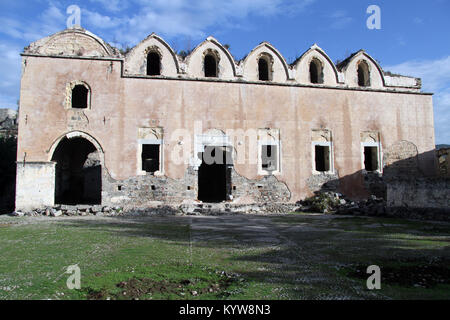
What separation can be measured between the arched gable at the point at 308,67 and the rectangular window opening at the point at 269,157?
12.6 ft

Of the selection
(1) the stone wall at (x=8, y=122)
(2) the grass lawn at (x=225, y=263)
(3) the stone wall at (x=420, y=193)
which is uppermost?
(1) the stone wall at (x=8, y=122)

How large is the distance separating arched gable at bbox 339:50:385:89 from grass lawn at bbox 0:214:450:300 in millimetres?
10880

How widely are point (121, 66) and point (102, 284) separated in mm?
13203

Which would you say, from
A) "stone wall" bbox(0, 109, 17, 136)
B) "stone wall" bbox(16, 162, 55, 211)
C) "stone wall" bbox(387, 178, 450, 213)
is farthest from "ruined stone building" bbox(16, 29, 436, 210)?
"stone wall" bbox(0, 109, 17, 136)

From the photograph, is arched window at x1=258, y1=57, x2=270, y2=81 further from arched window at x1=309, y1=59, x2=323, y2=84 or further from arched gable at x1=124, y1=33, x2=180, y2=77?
arched gable at x1=124, y1=33, x2=180, y2=77

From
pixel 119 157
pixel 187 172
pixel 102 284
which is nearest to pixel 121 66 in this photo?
pixel 119 157

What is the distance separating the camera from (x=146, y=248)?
6340 millimetres

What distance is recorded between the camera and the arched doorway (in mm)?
16747

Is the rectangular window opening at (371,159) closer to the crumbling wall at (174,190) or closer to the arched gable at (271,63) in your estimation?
the crumbling wall at (174,190)

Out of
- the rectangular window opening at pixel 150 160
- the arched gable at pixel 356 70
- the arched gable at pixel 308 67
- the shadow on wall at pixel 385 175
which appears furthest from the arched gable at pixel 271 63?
the rectangular window opening at pixel 150 160

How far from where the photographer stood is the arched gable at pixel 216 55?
16.1 m

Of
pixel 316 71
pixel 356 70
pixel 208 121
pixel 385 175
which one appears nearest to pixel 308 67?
pixel 316 71

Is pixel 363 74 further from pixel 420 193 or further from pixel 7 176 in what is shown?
pixel 7 176

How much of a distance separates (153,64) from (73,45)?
3.83m
